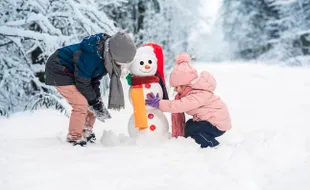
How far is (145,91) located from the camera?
10.5 ft

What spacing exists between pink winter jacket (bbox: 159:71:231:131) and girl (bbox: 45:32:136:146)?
476 mm

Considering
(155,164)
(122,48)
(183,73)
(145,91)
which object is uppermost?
(122,48)

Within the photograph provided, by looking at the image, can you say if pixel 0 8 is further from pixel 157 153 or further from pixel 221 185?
pixel 221 185

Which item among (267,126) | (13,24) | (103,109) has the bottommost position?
(267,126)

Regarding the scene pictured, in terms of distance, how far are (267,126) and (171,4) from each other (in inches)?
356

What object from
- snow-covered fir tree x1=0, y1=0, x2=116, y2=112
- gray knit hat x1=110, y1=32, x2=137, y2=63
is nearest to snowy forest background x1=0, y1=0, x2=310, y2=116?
snow-covered fir tree x1=0, y1=0, x2=116, y2=112

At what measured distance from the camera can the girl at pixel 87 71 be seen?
300 centimetres

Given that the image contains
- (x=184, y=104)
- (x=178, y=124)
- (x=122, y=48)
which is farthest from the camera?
(x=178, y=124)

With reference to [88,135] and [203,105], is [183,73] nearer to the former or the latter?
[203,105]

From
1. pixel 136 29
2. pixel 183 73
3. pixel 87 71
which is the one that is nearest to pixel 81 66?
pixel 87 71

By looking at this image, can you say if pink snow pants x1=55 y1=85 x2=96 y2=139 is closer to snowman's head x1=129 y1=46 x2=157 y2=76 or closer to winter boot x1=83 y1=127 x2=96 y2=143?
winter boot x1=83 y1=127 x2=96 y2=143

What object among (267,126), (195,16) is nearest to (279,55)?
(195,16)

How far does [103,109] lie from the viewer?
10.6 feet

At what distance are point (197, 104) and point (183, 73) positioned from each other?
324mm
